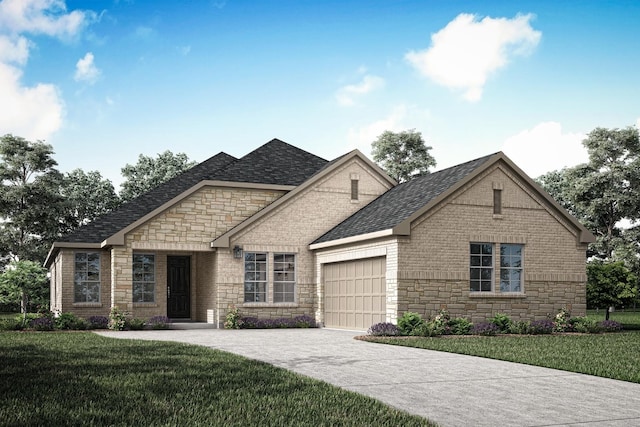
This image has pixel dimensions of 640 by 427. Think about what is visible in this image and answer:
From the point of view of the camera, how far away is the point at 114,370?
11.3 m

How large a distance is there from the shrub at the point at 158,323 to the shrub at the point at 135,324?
310mm

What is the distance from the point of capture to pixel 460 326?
20.6m

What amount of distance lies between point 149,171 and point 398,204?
31.9 metres

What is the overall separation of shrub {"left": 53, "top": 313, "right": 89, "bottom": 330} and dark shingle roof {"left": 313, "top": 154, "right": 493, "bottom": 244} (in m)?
8.48

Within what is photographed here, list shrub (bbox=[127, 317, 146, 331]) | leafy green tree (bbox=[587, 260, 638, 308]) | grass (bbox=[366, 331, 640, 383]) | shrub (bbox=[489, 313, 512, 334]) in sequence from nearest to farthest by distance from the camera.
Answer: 1. grass (bbox=[366, 331, 640, 383])
2. shrub (bbox=[489, 313, 512, 334])
3. shrub (bbox=[127, 317, 146, 331])
4. leafy green tree (bbox=[587, 260, 638, 308])

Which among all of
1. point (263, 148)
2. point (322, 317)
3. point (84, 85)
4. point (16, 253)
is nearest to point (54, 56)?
point (84, 85)

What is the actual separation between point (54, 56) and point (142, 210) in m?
6.70

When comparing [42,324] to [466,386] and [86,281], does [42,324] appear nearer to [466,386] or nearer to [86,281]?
[86,281]

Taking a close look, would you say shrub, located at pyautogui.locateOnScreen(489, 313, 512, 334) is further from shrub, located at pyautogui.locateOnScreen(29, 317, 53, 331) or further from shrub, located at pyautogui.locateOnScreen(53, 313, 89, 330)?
shrub, located at pyautogui.locateOnScreen(29, 317, 53, 331)

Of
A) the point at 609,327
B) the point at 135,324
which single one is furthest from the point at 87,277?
the point at 609,327

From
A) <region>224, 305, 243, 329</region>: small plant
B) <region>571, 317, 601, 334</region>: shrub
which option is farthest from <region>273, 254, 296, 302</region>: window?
<region>571, 317, 601, 334</region>: shrub

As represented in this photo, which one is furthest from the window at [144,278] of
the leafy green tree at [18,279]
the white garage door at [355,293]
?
the white garage door at [355,293]

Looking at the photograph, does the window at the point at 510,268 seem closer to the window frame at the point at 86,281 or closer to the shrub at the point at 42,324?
the shrub at the point at 42,324

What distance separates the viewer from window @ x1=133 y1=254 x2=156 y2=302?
2706 centimetres
